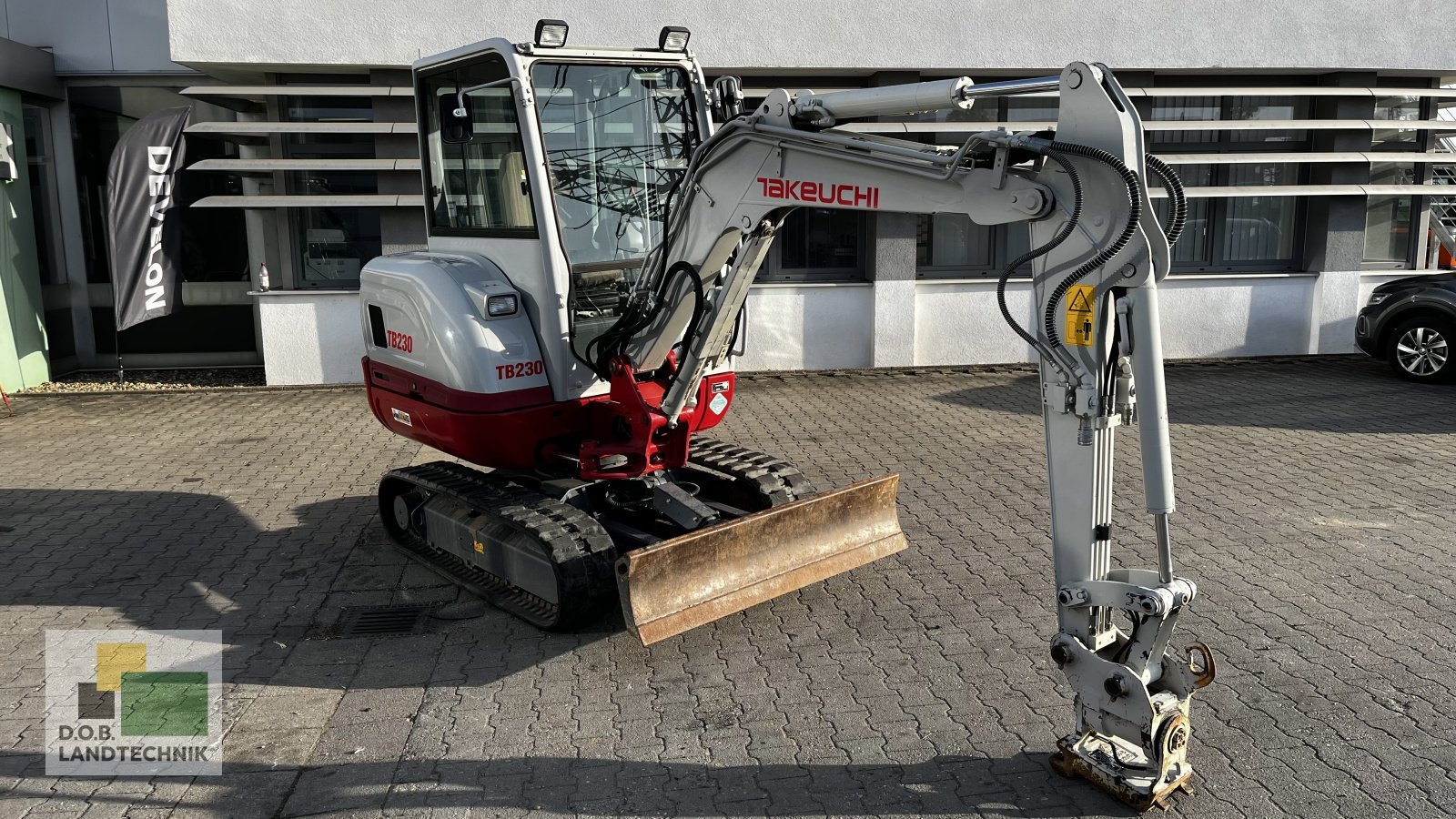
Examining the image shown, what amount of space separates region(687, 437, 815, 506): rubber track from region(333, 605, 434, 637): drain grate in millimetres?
1702

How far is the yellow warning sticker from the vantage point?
4082mm

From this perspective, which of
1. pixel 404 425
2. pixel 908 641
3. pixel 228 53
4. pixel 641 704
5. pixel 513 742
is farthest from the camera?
pixel 228 53

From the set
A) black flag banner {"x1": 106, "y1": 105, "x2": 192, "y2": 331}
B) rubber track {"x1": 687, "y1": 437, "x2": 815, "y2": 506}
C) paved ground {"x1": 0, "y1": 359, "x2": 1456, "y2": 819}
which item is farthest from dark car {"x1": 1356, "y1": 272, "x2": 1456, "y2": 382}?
black flag banner {"x1": 106, "y1": 105, "x2": 192, "y2": 331}

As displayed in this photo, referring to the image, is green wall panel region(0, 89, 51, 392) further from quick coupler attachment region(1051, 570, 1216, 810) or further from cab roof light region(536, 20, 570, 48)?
quick coupler attachment region(1051, 570, 1216, 810)

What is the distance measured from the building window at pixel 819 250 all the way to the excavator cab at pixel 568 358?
6450mm

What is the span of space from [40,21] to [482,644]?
1101cm

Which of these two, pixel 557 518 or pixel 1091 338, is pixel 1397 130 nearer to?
pixel 1091 338

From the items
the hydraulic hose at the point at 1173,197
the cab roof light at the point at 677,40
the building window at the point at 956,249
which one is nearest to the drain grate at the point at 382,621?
the cab roof light at the point at 677,40

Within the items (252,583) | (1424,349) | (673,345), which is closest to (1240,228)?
(1424,349)

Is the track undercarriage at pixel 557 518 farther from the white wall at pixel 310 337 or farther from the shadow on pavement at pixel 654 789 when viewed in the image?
the white wall at pixel 310 337

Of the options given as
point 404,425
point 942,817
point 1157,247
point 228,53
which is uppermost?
point 228,53

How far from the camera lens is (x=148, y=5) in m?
12.8

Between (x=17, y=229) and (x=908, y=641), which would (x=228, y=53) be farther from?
(x=908, y=641)

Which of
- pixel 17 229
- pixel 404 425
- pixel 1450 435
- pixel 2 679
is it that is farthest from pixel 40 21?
Answer: pixel 1450 435
